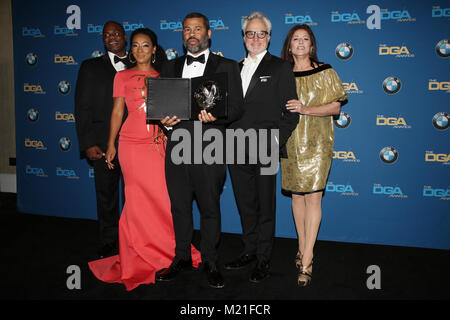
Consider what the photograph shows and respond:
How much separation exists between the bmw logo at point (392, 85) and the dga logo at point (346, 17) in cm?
68

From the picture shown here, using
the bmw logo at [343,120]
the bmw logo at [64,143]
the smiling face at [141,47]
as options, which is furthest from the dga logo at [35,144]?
the bmw logo at [343,120]

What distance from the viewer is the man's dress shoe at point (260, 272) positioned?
8.38 feet

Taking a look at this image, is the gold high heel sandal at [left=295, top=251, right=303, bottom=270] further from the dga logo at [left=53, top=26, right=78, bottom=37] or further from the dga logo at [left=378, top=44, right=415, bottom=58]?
the dga logo at [left=53, top=26, right=78, bottom=37]

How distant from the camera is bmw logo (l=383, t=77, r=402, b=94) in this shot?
10.7 feet

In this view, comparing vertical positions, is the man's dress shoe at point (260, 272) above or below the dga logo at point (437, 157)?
below

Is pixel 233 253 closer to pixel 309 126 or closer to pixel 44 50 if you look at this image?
pixel 309 126

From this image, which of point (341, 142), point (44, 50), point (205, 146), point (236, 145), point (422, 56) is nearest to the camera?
point (205, 146)

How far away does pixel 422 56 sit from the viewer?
3195mm

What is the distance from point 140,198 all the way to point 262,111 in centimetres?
125

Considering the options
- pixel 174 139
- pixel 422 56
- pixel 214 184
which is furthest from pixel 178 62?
pixel 422 56

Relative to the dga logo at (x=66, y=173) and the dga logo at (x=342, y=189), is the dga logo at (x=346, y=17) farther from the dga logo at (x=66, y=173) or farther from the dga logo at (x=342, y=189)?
the dga logo at (x=66, y=173)

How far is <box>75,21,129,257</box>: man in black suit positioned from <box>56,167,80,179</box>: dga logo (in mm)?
1219

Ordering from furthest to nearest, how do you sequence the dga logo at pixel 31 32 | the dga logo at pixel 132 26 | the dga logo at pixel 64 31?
the dga logo at pixel 31 32, the dga logo at pixel 64 31, the dga logo at pixel 132 26

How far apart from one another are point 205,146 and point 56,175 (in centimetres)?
284
